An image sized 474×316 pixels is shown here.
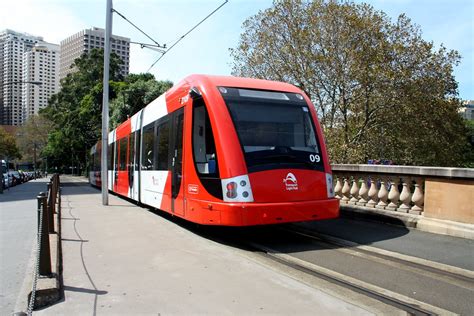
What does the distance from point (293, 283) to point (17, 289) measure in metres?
3.48

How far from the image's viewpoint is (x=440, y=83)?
2192 cm

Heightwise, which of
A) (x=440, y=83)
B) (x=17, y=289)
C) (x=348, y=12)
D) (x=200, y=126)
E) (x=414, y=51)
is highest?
(x=348, y=12)

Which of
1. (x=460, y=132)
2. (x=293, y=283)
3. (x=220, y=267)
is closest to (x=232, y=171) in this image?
(x=220, y=267)

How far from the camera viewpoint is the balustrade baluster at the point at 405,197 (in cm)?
930

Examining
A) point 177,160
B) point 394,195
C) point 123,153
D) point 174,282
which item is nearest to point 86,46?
point 123,153

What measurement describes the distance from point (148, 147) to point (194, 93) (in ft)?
14.6

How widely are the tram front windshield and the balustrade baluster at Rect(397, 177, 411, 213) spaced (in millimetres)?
2361

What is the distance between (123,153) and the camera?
17.2m

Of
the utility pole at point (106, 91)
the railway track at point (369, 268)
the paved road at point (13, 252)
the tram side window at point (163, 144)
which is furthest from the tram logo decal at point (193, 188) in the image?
the utility pole at point (106, 91)

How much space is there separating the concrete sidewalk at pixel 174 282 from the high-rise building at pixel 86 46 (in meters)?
12.7

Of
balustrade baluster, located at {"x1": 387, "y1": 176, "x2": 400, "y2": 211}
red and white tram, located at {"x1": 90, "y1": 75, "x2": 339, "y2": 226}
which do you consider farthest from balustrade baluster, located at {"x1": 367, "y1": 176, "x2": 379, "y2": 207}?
red and white tram, located at {"x1": 90, "y1": 75, "x2": 339, "y2": 226}

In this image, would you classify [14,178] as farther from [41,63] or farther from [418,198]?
[418,198]

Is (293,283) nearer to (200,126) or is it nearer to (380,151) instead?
(200,126)

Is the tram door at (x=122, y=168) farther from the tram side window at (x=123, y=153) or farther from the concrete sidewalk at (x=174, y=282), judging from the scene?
the concrete sidewalk at (x=174, y=282)
